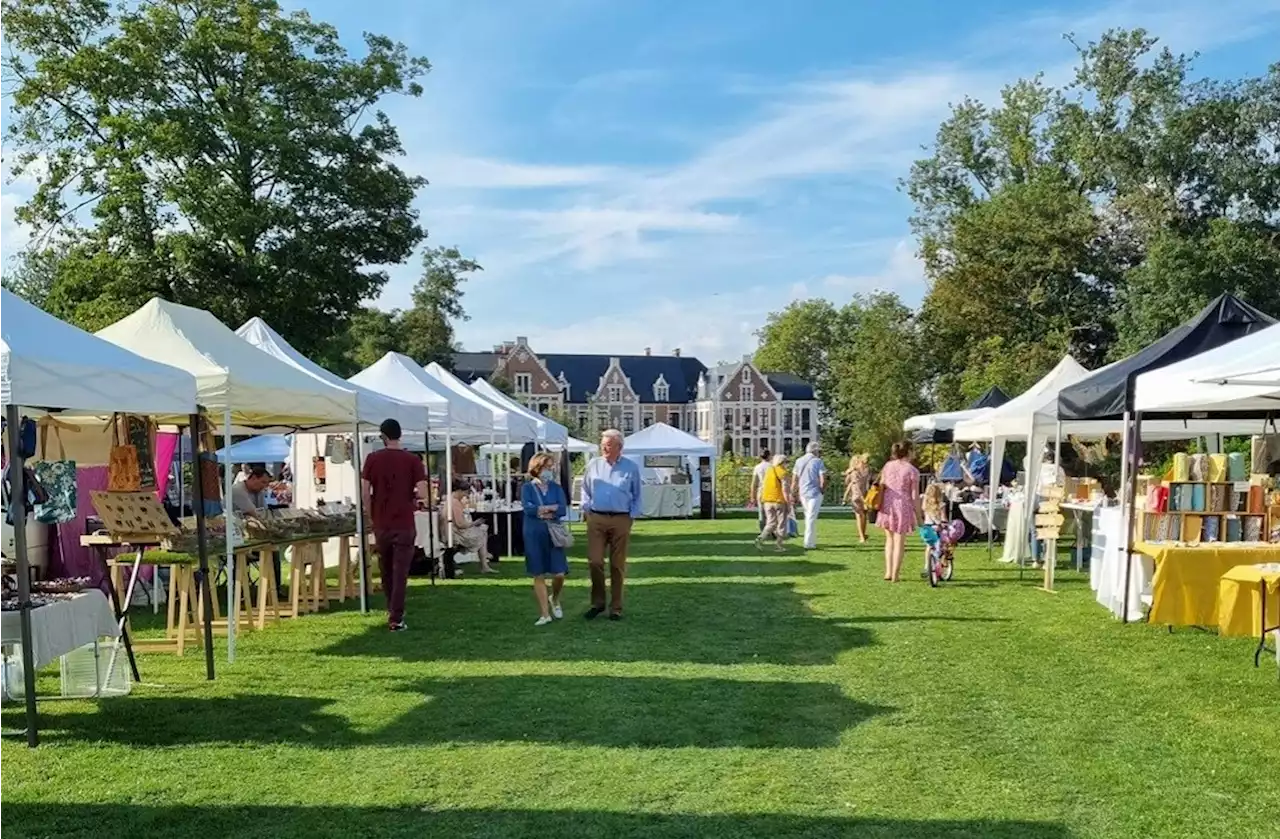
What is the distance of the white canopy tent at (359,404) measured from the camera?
35.6 feet

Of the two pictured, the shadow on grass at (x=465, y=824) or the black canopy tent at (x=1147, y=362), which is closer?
the shadow on grass at (x=465, y=824)

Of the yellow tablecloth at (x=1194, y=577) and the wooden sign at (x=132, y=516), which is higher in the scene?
the wooden sign at (x=132, y=516)

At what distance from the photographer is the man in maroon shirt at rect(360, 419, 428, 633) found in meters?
9.73

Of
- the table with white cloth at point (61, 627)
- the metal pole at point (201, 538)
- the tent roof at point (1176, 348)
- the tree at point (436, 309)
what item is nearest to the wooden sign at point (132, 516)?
the metal pole at point (201, 538)

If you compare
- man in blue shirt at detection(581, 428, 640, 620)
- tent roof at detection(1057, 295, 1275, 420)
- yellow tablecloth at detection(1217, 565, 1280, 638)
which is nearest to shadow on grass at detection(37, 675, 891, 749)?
man in blue shirt at detection(581, 428, 640, 620)

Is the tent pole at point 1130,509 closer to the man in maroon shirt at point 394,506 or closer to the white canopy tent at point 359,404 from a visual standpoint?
the man in maroon shirt at point 394,506

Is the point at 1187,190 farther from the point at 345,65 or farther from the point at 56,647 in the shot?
the point at 56,647

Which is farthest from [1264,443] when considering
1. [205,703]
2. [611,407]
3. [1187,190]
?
[611,407]

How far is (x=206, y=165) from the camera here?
27609 mm

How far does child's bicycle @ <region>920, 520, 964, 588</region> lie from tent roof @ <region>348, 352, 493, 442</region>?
595cm

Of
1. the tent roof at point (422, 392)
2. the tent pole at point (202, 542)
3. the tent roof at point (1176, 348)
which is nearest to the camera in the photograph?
the tent pole at point (202, 542)

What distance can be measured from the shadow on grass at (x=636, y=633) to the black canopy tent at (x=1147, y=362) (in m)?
2.89

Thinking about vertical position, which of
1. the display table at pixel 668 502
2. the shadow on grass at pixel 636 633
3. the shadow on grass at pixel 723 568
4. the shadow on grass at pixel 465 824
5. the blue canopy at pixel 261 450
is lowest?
the display table at pixel 668 502

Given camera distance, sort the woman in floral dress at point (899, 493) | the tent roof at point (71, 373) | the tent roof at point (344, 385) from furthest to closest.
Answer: the woman in floral dress at point (899, 493) → the tent roof at point (344, 385) → the tent roof at point (71, 373)
